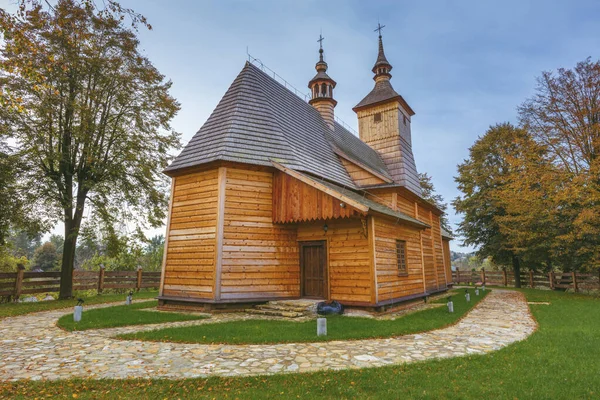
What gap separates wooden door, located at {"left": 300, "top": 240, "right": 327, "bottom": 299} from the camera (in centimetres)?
1096

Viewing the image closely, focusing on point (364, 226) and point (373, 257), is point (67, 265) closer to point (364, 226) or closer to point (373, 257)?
point (364, 226)

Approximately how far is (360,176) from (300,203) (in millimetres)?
5208

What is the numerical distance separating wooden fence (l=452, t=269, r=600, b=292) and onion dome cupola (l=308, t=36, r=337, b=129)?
55.3 feet

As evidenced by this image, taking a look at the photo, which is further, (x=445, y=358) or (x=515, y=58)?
(x=515, y=58)

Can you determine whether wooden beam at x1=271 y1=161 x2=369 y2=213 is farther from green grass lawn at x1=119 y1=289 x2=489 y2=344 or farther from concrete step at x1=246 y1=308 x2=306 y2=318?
concrete step at x1=246 y1=308 x2=306 y2=318

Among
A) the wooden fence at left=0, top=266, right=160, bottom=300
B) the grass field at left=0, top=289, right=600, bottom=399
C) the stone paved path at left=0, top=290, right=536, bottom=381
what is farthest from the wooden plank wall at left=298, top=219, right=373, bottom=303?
the wooden fence at left=0, top=266, right=160, bottom=300

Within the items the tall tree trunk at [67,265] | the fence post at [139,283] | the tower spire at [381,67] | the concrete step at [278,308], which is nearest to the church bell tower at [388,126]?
the tower spire at [381,67]

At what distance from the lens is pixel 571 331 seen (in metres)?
7.23

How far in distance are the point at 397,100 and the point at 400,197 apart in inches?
328

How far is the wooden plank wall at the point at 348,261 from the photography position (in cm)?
1002

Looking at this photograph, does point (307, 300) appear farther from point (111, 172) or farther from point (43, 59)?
point (43, 59)

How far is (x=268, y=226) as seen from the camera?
11133mm

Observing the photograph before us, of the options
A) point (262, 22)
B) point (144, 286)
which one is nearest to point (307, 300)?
point (262, 22)

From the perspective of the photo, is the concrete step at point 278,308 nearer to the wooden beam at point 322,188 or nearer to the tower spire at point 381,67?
the wooden beam at point 322,188
